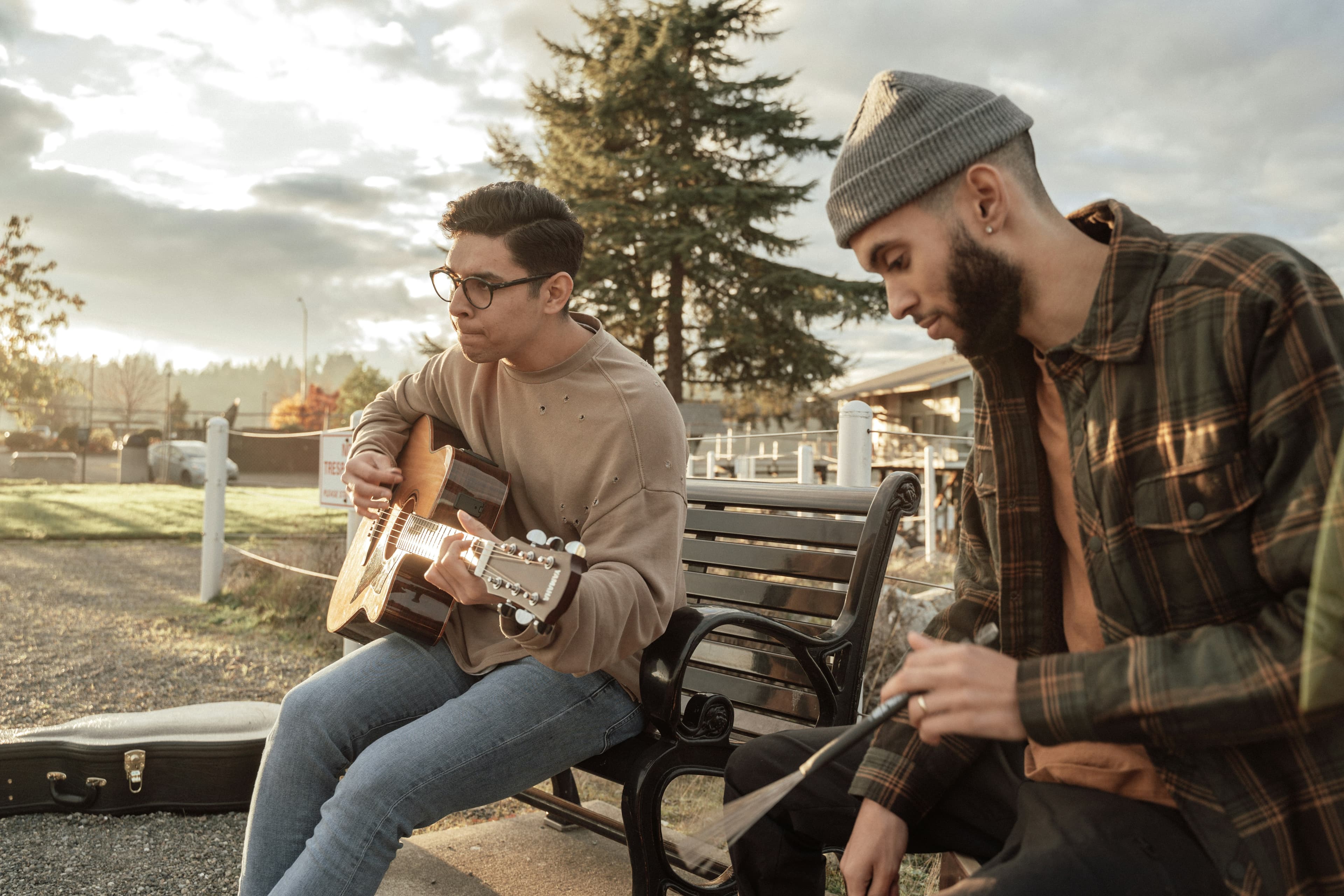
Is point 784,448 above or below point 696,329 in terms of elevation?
below

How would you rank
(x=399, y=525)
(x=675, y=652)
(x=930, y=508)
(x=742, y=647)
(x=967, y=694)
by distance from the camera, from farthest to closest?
(x=930, y=508) < (x=742, y=647) < (x=399, y=525) < (x=675, y=652) < (x=967, y=694)

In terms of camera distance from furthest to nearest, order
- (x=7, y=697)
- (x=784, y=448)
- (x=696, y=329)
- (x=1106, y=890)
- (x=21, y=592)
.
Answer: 1. (x=784, y=448)
2. (x=696, y=329)
3. (x=21, y=592)
4. (x=7, y=697)
5. (x=1106, y=890)

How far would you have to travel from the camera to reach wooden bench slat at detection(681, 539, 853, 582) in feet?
8.95

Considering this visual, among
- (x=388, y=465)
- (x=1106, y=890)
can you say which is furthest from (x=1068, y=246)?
(x=388, y=465)

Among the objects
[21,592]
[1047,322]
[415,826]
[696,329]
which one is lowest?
[21,592]

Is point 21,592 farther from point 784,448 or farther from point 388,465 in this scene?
point 784,448

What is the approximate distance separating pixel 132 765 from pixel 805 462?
5.46m

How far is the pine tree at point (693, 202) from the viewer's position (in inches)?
950

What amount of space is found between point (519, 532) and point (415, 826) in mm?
800

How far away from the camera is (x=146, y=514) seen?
50.8ft

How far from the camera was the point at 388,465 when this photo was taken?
294 centimetres

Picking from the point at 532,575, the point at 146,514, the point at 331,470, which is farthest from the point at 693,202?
the point at 532,575

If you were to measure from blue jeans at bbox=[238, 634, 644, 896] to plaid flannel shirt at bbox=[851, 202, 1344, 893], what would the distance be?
1.22 metres

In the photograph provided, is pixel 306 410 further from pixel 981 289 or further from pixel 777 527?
pixel 981 289
